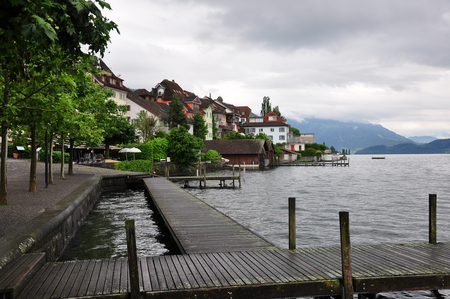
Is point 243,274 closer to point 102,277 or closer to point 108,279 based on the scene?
point 108,279

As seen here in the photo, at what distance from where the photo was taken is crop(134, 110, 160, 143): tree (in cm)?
7225

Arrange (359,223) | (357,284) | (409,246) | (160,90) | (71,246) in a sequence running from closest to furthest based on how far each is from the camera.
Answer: (357,284), (409,246), (71,246), (359,223), (160,90)

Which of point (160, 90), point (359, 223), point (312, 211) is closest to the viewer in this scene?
point (359, 223)

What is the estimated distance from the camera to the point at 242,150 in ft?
292

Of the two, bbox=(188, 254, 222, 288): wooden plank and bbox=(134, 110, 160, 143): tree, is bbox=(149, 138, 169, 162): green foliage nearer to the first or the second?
bbox=(134, 110, 160, 143): tree

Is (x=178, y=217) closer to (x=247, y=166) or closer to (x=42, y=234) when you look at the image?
(x=42, y=234)

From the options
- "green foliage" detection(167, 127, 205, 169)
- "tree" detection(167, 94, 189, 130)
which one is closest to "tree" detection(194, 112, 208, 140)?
"tree" detection(167, 94, 189, 130)

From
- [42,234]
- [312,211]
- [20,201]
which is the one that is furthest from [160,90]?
[42,234]

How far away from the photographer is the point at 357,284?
788 cm

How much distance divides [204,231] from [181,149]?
50.3 meters

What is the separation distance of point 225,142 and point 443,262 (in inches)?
3241

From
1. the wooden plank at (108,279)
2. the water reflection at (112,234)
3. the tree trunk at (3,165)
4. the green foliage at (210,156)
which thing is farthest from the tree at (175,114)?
the wooden plank at (108,279)

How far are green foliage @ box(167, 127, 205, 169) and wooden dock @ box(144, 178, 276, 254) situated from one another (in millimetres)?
42833

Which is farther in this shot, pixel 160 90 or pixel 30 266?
pixel 160 90
